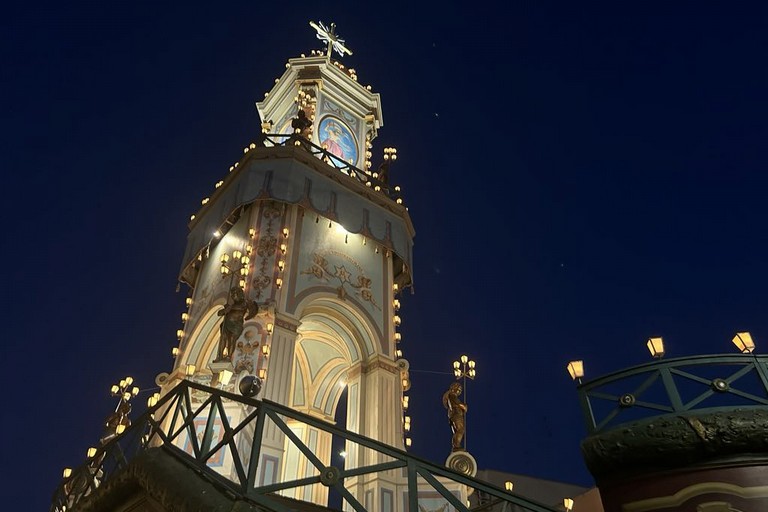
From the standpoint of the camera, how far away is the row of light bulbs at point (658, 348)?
5.09 meters

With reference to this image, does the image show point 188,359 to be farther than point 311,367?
No

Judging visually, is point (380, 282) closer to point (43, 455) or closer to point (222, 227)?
point (222, 227)

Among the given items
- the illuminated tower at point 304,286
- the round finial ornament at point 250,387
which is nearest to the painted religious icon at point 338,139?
the illuminated tower at point 304,286

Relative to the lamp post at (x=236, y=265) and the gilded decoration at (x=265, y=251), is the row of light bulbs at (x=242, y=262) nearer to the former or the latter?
the lamp post at (x=236, y=265)

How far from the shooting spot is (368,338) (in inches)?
517

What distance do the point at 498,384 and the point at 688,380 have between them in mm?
39932

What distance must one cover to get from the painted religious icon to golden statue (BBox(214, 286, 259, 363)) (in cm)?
749

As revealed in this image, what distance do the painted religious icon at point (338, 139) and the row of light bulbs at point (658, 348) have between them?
1270 centimetres

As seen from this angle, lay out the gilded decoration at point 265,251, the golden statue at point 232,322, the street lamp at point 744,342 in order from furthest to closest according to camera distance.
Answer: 1. the gilded decoration at point 265,251
2. the golden statue at point 232,322
3. the street lamp at point 744,342

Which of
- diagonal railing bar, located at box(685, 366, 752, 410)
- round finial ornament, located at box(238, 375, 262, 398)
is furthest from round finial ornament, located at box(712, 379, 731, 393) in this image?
round finial ornament, located at box(238, 375, 262, 398)

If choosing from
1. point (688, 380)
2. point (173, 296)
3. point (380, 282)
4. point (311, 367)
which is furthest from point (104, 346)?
point (688, 380)

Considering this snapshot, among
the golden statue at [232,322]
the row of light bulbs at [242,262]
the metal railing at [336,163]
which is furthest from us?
the metal railing at [336,163]

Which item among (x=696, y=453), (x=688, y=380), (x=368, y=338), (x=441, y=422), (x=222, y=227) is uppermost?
(x=441, y=422)

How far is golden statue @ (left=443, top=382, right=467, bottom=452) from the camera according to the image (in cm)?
1195
